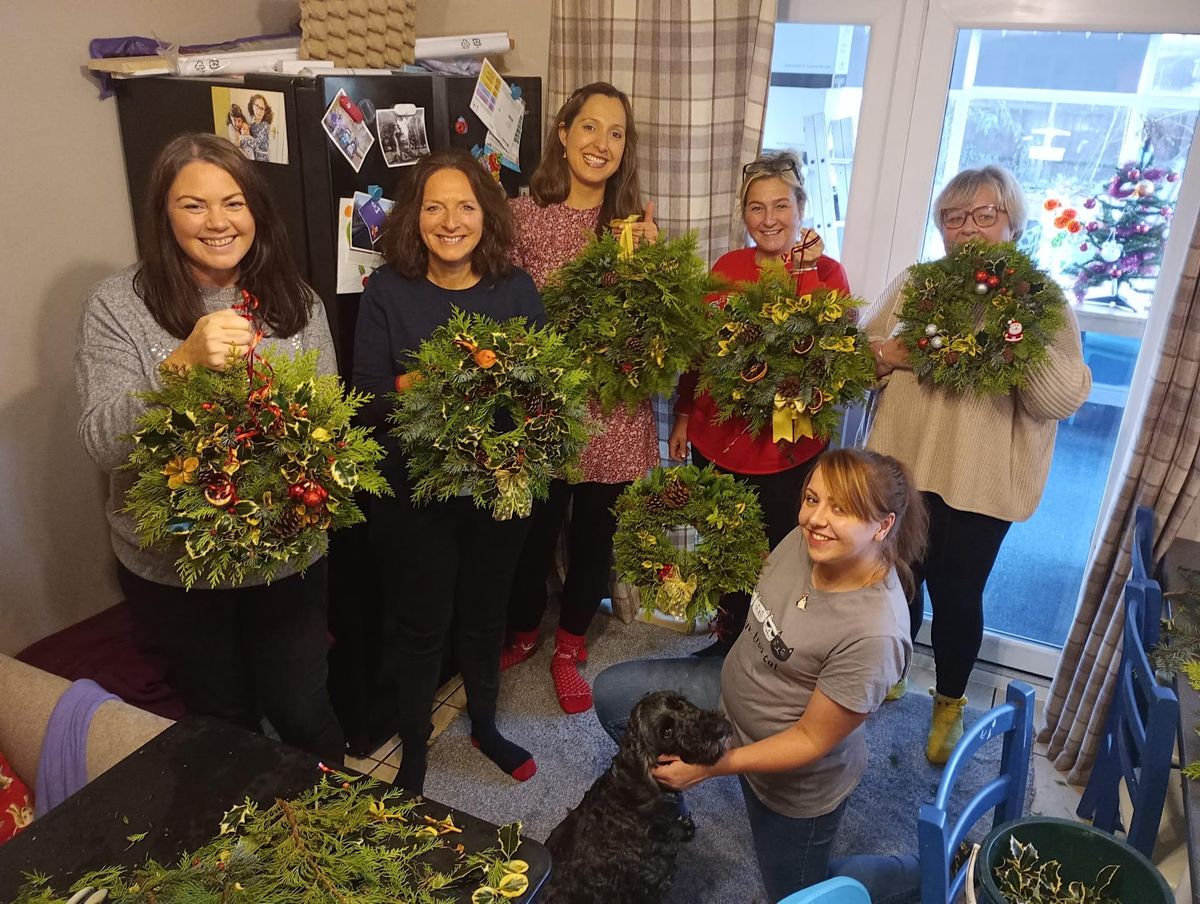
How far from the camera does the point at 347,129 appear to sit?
220 centimetres

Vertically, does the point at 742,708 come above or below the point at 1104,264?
below

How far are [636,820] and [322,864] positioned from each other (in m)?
0.73

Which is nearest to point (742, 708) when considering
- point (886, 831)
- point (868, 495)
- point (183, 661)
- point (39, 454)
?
point (868, 495)

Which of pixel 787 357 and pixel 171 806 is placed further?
pixel 787 357

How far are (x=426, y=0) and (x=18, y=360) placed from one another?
1.78m

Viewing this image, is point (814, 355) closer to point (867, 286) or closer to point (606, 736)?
point (867, 286)

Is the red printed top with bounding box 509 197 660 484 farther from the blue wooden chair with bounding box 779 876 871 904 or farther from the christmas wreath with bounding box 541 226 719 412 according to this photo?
the blue wooden chair with bounding box 779 876 871 904

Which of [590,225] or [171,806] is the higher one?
[590,225]

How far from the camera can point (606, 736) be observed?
107 inches

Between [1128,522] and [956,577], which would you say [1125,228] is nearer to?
[1128,522]

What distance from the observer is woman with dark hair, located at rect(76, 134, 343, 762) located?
5.39 feet

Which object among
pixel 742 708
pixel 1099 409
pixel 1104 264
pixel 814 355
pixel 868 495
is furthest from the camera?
pixel 1099 409

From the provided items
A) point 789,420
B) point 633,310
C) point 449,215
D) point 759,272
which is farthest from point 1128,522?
point 449,215

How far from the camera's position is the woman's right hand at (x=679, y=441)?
8.65 ft
